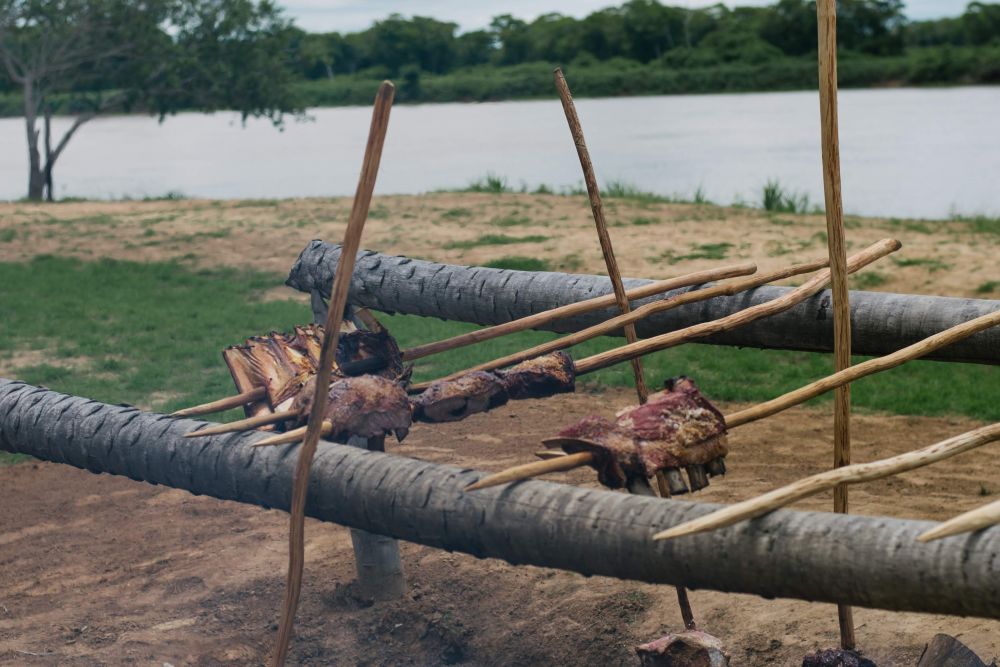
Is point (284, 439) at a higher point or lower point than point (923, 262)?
higher

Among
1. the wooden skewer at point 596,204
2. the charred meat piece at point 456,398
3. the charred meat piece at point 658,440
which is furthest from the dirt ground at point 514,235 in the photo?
the charred meat piece at point 658,440

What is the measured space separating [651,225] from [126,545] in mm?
9618

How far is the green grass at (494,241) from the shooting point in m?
12.9

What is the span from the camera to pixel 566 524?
2.38 meters

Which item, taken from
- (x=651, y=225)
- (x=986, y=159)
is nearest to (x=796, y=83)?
(x=986, y=159)

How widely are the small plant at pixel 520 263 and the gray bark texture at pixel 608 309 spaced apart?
6.91 meters

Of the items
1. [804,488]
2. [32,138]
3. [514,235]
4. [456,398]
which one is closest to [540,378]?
[456,398]

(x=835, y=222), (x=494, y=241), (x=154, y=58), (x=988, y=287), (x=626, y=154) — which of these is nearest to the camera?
(x=835, y=222)

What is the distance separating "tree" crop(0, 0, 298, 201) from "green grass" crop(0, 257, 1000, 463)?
10315 mm

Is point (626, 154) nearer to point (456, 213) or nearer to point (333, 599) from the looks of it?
point (456, 213)

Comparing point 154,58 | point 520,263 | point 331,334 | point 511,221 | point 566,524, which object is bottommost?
point 520,263

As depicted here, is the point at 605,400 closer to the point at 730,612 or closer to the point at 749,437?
the point at 749,437

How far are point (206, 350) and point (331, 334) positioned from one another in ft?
21.0

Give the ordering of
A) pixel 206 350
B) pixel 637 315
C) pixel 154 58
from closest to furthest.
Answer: pixel 637 315, pixel 206 350, pixel 154 58
